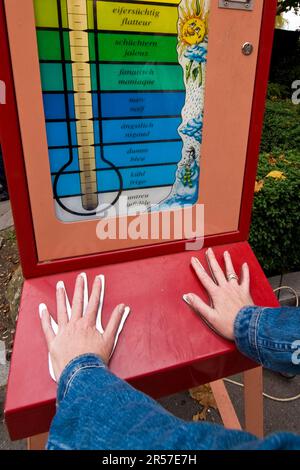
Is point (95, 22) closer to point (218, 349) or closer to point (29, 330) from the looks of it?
point (29, 330)

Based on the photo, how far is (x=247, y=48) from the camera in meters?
1.01

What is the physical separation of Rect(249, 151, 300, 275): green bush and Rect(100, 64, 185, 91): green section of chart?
4.63ft

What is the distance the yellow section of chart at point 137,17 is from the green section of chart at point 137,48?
0.06ft

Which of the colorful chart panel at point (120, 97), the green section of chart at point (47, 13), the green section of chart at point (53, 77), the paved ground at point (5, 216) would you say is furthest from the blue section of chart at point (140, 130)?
the paved ground at point (5, 216)

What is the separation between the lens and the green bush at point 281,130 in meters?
3.67

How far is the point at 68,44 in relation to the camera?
871 mm

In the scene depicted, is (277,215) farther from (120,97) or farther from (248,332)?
(120,97)

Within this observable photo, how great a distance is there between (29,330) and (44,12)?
0.75m

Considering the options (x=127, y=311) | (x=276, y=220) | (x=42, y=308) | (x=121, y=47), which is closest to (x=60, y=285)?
(x=42, y=308)

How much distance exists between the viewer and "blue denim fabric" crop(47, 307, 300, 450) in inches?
20.7

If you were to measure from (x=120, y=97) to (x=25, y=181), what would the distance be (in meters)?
0.33

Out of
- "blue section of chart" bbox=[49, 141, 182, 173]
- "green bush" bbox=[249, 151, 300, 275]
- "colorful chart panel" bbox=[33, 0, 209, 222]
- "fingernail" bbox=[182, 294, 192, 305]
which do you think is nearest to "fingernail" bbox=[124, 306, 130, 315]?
"fingernail" bbox=[182, 294, 192, 305]

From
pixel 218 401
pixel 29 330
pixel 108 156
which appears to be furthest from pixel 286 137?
pixel 29 330

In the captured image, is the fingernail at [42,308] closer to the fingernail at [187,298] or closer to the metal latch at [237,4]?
the fingernail at [187,298]
